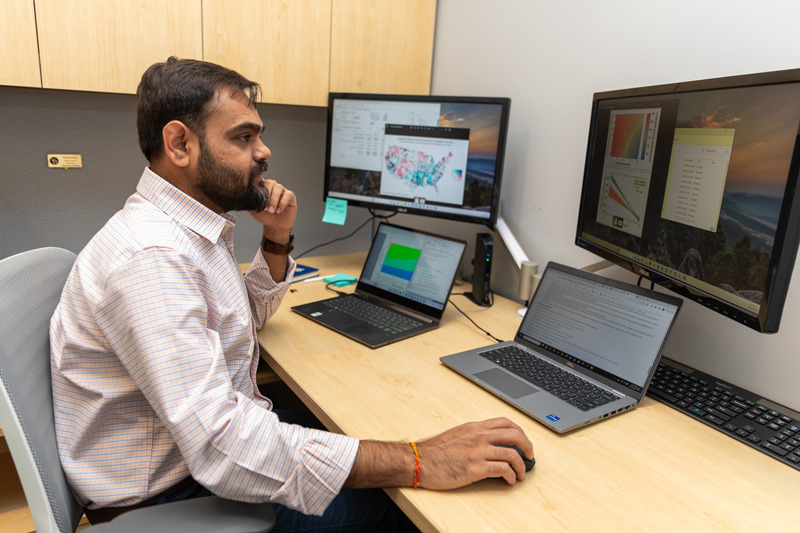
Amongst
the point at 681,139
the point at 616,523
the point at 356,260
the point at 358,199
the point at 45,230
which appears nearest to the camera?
the point at 616,523

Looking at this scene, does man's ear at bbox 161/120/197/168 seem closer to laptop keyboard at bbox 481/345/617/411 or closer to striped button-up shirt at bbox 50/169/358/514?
striped button-up shirt at bbox 50/169/358/514

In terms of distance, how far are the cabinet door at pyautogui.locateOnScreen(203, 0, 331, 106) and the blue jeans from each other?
47.6 inches

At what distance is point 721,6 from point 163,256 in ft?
4.04

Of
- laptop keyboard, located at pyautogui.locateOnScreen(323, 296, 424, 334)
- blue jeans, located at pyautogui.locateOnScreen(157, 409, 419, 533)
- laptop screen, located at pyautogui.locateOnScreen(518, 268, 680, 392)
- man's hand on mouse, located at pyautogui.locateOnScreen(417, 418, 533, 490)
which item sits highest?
laptop screen, located at pyautogui.locateOnScreen(518, 268, 680, 392)

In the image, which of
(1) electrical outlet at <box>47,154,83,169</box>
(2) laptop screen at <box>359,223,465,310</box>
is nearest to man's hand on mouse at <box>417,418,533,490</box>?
(2) laptop screen at <box>359,223,465,310</box>

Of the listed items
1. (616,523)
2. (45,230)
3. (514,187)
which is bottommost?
(616,523)

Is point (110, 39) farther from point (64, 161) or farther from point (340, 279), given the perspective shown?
point (340, 279)

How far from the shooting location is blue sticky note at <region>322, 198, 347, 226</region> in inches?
73.3

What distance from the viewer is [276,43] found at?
1.68 meters

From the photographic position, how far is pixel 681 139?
992 millimetres

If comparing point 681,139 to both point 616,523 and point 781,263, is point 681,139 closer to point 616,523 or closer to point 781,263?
point 781,263

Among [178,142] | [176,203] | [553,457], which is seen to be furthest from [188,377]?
[553,457]

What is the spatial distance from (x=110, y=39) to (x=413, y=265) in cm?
102

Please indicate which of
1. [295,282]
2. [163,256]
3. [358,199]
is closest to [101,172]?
[295,282]
